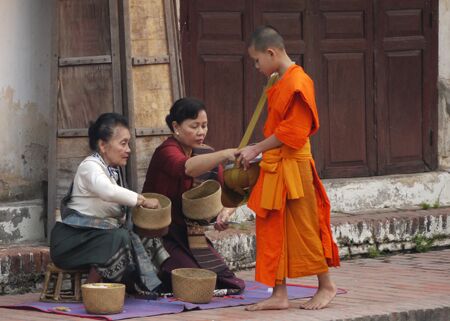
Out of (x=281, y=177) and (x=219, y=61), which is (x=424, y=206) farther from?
(x=281, y=177)

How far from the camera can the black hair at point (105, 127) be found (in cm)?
805

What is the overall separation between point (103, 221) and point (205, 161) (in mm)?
686

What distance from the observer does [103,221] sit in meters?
8.02

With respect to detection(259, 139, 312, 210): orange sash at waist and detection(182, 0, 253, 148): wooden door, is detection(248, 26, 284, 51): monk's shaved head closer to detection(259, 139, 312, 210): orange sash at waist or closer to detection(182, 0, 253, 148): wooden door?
detection(259, 139, 312, 210): orange sash at waist

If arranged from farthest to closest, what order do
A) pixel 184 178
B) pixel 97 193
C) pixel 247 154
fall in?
pixel 184 178 → pixel 97 193 → pixel 247 154

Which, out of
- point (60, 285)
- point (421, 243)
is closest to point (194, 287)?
point (60, 285)

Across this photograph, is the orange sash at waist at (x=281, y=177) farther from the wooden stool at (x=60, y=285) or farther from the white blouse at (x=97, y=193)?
the wooden stool at (x=60, y=285)

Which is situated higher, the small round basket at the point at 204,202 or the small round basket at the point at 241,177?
the small round basket at the point at 241,177

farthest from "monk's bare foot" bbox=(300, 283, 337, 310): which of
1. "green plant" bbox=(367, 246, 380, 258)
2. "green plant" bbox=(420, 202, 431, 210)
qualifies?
"green plant" bbox=(420, 202, 431, 210)

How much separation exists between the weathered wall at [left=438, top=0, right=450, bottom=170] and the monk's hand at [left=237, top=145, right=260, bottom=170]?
4.06 m

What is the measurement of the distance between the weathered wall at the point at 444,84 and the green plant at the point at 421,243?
84cm

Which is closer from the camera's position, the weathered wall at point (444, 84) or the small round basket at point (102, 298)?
the small round basket at point (102, 298)

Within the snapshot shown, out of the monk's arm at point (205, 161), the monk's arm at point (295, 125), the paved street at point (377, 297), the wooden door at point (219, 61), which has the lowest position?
the paved street at point (377, 297)

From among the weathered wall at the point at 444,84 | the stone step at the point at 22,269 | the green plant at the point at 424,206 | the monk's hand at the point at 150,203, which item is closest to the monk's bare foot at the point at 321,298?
the monk's hand at the point at 150,203
